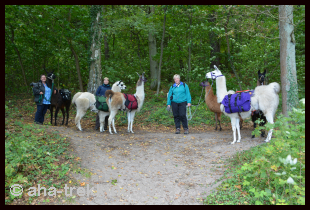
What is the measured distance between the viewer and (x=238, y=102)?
6.59 metres

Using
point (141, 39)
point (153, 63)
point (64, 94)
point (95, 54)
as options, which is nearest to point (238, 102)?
point (64, 94)

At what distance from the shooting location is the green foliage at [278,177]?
3.60 meters

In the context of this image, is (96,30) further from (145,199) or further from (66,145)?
(145,199)

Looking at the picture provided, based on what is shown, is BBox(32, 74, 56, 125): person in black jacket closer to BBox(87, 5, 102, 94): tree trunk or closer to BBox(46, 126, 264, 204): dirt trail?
BBox(46, 126, 264, 204): dirt trail

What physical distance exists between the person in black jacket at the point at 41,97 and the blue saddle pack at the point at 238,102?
5820mm

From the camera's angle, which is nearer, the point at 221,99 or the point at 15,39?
the point at 221,99

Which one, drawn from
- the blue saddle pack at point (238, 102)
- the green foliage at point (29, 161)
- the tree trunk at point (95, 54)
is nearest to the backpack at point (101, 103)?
the tree trunk at point (95, 54)

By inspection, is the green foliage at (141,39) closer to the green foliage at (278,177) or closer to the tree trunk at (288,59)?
the tree trunk at (288,59)

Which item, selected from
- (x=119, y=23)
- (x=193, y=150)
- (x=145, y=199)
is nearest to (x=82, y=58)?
(x=119, y=23)

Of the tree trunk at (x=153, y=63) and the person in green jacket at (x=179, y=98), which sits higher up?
the tree trunk at (x=153, y=63)

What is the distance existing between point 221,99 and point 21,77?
48.0 ft

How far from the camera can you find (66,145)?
18.1ft

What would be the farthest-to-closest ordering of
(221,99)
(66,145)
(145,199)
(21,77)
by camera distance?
(21,77)
(221,99)
(66,145)
(145,199)

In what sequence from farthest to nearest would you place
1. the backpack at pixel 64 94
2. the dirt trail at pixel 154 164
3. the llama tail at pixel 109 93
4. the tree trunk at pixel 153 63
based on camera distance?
the tree trunk at pixel 153 63 < the backpack at pixel 64 94 < the llama tail at pixel 109 93 < the dirt trail at pixel 154 164
